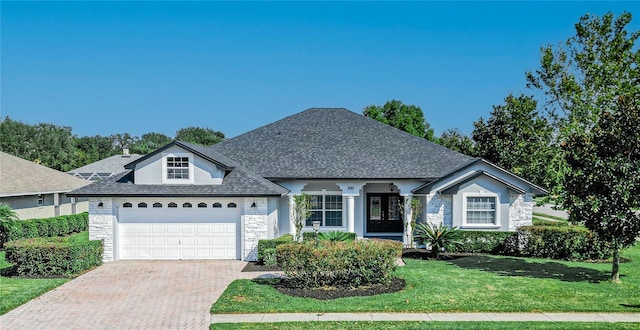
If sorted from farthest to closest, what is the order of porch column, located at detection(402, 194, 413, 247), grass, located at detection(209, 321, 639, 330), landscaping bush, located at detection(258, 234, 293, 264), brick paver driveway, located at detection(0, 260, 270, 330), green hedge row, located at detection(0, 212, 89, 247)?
Answer: 1. porch column, located at detection(402, 194, 413, 247)
2. green hedge row, located at detection(0, 212, 89, 247)
3. landscaping bush, located at detection(258, 234, 293, 264)
4. brick paver driveway, located at detection(0, 260, 270, 330)
5. grass, located at detection(209, 321, 639, 330)

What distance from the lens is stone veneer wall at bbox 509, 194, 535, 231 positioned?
21.9 m

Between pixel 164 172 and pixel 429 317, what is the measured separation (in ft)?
40.6

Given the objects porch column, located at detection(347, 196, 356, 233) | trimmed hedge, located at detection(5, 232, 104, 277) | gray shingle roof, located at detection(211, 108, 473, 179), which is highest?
gray shingle roof, located at detection(211, 108, 473, 179)

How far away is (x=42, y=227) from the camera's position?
1006 inches

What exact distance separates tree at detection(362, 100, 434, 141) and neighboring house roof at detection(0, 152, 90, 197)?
99.1 ft

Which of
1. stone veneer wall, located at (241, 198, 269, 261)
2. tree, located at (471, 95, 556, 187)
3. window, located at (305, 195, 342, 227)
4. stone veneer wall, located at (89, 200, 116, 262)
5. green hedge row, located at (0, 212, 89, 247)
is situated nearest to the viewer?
stone veneer wall, located at (89, 200, 116, 262)

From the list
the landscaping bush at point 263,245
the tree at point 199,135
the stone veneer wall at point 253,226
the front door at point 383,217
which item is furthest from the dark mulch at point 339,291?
the tree at point 199,135

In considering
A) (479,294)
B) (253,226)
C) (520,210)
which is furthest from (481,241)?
(253,226)

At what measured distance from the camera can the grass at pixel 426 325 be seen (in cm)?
1030

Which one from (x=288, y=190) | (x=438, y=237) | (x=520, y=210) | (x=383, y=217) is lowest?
(x=438, y=237)


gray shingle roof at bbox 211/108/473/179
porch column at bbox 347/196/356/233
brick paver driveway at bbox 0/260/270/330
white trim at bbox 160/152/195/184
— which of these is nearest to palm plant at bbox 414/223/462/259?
gray shingle roof at bbox 211/108/473/179

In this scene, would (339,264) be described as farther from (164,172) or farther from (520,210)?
(520,210)

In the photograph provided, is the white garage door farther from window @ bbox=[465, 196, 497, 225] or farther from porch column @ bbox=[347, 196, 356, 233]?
window @ bbox=[465, 196, 497, 225]

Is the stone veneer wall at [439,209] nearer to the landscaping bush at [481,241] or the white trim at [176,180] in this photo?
the landscaping bush at [481,241]
